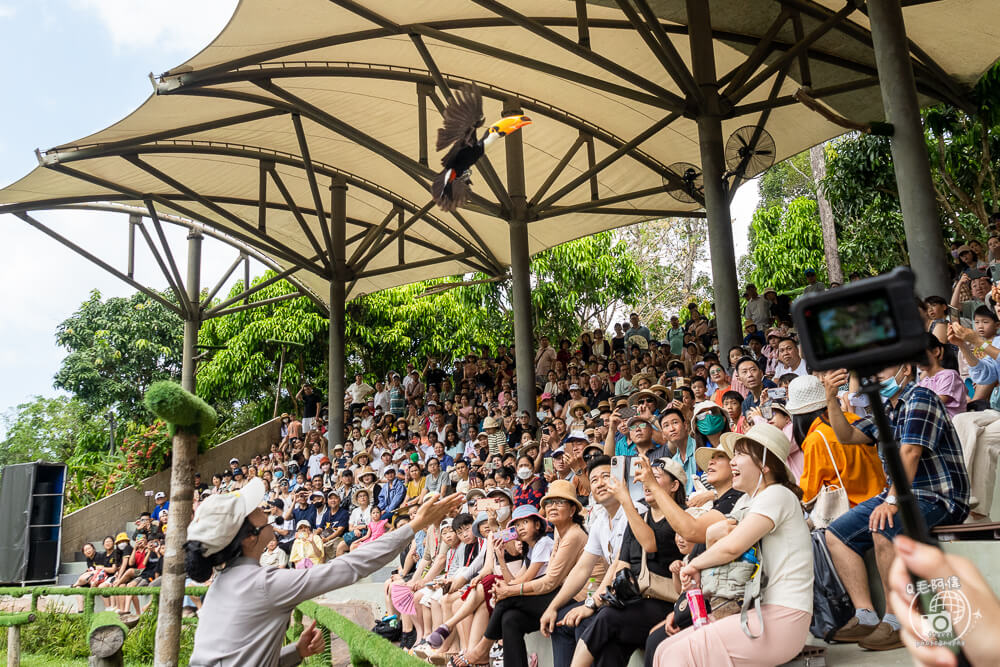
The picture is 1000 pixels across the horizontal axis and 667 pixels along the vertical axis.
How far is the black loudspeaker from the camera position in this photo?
1606 centimetres

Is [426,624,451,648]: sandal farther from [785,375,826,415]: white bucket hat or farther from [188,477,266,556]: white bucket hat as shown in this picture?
[188,477,266,556]: white bucket hat

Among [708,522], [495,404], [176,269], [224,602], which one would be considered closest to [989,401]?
[708,522]

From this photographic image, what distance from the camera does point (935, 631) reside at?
148cm

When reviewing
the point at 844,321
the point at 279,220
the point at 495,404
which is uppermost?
the point at 279,220

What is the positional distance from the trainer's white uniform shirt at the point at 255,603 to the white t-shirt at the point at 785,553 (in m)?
1.68

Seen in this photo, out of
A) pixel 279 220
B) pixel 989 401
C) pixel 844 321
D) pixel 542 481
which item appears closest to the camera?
pixel 844 321

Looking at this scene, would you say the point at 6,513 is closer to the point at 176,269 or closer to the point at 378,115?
the point at 176,269

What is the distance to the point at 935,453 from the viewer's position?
4125mm

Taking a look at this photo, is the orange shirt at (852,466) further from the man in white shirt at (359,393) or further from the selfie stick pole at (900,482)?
the man in white shirt at (359,393)

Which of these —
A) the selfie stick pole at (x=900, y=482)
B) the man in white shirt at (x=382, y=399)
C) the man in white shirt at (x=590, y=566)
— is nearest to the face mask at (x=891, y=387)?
the man in white shirt at (x=590, y=566)

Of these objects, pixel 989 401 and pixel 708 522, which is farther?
pixel 989 401

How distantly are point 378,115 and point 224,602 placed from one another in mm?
11551

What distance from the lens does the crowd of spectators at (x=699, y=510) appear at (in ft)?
12.3

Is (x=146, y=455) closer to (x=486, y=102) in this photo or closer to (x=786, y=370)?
(x=486, y=102)
